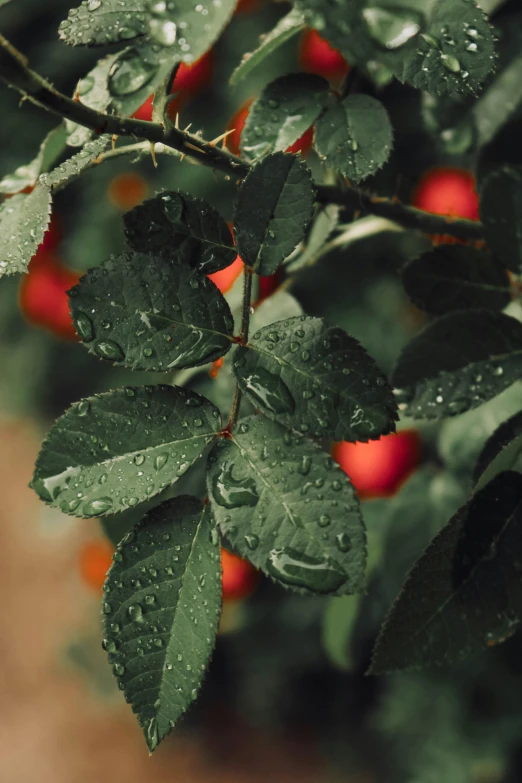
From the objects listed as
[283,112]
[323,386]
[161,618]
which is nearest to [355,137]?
[283,112]

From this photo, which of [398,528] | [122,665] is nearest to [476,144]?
[398,528]

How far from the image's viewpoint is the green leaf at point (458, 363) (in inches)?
18.7

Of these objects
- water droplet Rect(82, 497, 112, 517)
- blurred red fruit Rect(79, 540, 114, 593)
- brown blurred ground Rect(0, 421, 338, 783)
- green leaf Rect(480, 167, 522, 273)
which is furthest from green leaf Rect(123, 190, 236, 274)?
brown blurred ground Rect(0, 421, 338, 783)

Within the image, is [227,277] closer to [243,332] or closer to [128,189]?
[243,332]

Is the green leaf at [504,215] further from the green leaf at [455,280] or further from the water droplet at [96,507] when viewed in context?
the water droplet at [96,507]

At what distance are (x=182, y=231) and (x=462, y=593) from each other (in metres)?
0.23

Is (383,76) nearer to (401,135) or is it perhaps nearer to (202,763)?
(401,135)

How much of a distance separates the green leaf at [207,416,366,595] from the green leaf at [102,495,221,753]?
0.03 meters

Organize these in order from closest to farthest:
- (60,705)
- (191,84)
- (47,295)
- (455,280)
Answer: (455,280) < (191,84) < (47,295) < (60,705)

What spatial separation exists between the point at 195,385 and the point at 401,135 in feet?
1.10

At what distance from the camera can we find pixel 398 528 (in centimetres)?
75

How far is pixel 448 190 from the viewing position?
0.77 metres

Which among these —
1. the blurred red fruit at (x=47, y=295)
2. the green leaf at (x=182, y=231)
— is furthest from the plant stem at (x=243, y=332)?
the blurred red fruit at (x=47, y=295)

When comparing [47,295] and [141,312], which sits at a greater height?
[141,312]
